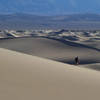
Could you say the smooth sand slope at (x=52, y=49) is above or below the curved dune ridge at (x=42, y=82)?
below

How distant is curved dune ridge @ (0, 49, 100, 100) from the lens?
21.5 feet

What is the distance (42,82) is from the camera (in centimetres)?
738

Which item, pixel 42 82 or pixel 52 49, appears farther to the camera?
pixel 52 49

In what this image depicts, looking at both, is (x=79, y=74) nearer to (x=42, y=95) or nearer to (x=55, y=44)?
(x=42, y=95)

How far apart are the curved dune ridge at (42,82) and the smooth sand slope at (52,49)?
1917 centimetres

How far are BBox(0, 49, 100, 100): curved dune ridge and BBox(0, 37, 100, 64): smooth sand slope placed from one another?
19167 millimetres

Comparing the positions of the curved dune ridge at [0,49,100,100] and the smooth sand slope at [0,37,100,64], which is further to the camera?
the smooth sand slope at [0,37,100,64]

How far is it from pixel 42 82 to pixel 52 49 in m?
25.6

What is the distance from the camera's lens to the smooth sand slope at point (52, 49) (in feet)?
97.5

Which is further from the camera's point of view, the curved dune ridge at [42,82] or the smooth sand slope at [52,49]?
the smooth sand slope at [52,49]

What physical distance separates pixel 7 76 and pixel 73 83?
1.31 m

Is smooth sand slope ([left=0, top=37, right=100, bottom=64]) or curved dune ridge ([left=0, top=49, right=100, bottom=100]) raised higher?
curved dune ridge ([left=0, top=49, right=100, bottom=100])

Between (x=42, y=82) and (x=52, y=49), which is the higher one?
(x=42, y=82)

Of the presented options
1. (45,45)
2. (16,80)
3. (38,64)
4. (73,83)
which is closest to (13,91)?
(16,80)
